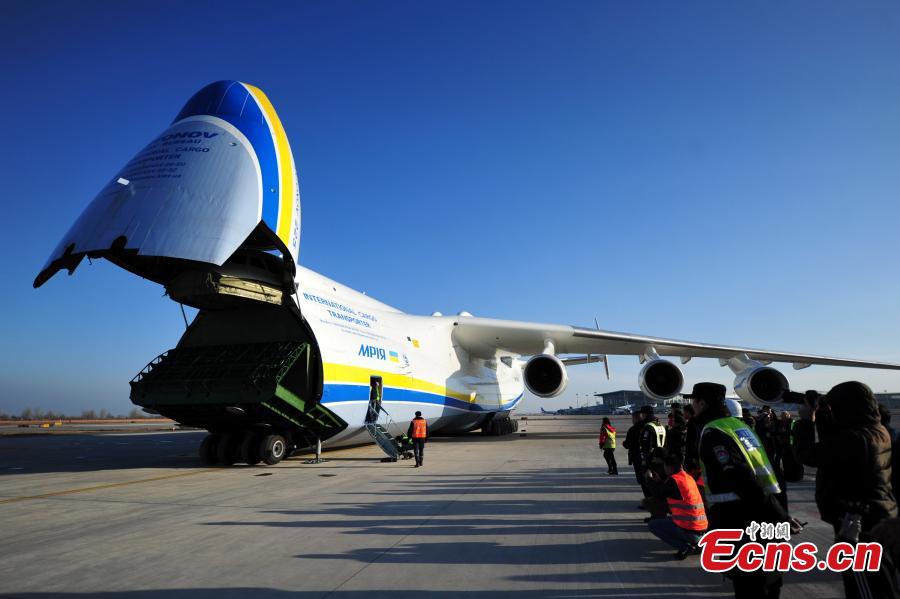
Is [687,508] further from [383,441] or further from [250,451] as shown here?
[250,451]

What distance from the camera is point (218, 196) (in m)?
8.34

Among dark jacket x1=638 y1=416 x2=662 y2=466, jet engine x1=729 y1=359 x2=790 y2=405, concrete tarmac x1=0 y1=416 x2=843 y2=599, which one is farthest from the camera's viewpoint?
jet engine x1=729 y1=359 x2=790 y2=405

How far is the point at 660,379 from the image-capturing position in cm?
1534

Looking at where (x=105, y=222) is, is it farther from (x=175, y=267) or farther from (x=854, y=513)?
(x=854, y=513)

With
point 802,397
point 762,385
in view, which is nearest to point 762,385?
point 762,385

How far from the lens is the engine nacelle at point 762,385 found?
14650 mm

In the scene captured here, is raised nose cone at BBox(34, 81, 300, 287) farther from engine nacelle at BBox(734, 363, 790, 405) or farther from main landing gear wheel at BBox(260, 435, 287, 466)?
engine nacelle at BBox(734, 363, 790, 405)

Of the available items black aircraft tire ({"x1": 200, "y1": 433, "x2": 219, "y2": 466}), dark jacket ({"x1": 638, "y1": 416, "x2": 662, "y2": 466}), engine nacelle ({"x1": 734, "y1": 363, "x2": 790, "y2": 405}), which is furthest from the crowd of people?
engine nacelle ({"x1": 734, "y1": 363, "x2": 790, "y2": 405})

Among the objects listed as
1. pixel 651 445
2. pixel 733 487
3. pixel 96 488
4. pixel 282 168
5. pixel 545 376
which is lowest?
pixel 96 488

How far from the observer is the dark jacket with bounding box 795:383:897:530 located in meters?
2.80

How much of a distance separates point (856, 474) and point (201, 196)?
8252 millimetres

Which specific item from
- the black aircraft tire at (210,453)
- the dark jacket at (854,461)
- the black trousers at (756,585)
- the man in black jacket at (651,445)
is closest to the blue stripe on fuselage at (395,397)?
the black aircraft tire at (210,453)

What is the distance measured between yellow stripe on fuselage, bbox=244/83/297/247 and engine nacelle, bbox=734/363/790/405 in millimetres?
12123

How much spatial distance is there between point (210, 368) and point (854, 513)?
1064cm
